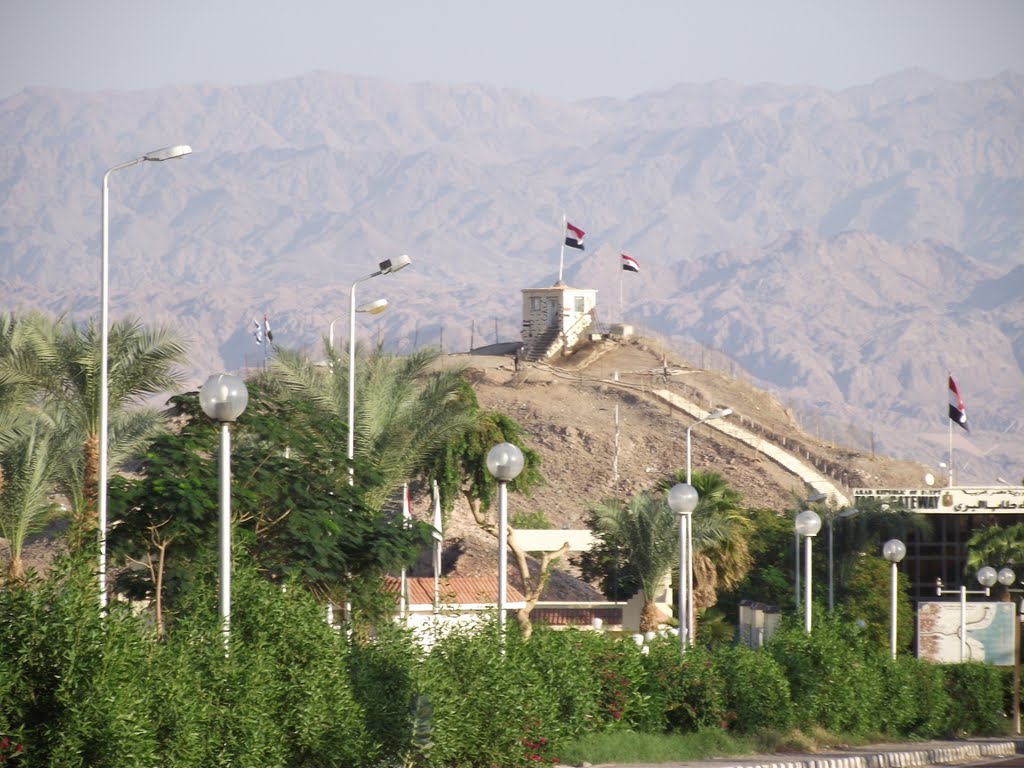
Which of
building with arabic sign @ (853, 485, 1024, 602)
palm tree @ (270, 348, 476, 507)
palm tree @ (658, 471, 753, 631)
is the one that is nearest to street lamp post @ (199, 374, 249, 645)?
palm tree @ (270, 348, 476, 507)

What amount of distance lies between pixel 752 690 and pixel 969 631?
13819 mm

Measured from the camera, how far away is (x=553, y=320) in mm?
120875

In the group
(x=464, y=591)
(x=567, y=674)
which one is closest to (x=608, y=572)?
(x=464, y=591)

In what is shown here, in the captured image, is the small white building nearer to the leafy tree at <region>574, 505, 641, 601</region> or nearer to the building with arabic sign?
the leafy tree at <region>574, 505, 641, 601</region>

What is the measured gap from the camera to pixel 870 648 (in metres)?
29.8

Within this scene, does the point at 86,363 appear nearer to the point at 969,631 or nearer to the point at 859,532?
the point at 969,631

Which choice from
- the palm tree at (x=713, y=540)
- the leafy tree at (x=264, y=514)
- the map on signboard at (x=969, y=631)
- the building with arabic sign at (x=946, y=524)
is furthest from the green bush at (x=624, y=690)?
the building with arabic sign at (x=946, y=524)

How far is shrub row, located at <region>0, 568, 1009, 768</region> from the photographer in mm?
12398

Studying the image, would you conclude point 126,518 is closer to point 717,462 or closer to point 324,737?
point 324,737

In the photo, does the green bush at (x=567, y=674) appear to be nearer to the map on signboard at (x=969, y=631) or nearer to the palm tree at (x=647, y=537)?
the map on signboard at (x=969, y=631)

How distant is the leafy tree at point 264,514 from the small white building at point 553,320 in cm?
8935

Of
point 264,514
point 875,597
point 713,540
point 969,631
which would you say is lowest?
point 875,597

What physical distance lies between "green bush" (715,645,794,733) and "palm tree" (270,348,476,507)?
399 inches

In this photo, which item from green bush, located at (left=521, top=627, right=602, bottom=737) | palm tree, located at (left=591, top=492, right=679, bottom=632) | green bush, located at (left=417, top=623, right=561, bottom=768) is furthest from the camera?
palm tree, located at (left=591, top=492, right=679, bottom=632)
